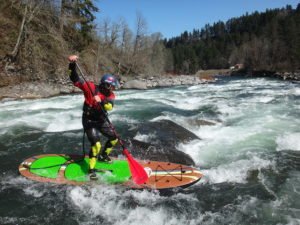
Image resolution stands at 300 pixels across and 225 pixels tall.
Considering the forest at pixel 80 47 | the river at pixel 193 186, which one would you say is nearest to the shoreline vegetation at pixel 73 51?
the forest at pixel 80 47

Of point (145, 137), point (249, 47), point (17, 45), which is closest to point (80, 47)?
point (17, 45)

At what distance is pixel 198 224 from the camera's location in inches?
195

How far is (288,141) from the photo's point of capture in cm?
904

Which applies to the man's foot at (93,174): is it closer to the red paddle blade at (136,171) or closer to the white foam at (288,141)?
the red paddle blade at (136,171)

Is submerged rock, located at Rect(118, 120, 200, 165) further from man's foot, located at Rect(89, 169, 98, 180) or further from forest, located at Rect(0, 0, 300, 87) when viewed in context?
forest, located at Rect(0, 0, 300, 87)

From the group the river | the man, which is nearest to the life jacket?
the man

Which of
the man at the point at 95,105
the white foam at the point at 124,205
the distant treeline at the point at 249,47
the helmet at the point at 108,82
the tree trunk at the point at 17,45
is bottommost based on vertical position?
the white foam at the point at 124,205

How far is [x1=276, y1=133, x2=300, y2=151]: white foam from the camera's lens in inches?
336

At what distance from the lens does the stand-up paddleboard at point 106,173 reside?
19.5 ft

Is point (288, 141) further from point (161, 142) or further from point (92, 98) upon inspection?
point (92, 98)

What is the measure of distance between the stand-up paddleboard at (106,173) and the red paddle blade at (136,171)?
0.09 m

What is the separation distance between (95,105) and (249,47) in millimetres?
79488

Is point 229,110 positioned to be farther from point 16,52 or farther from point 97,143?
point 16,52

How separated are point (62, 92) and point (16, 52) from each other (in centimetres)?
433
